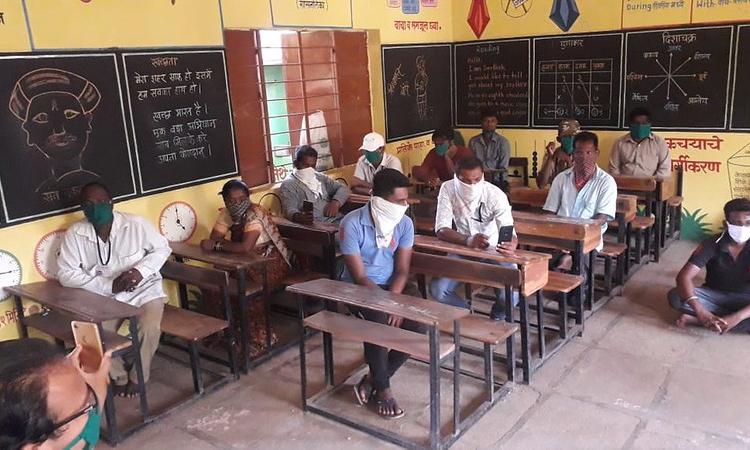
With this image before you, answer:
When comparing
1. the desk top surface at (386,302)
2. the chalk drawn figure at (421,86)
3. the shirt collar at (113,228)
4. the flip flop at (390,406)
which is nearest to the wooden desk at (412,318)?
the desk top surface at (386,302)

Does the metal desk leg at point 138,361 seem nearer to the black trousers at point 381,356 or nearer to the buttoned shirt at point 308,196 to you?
the black trousers at point 381,356

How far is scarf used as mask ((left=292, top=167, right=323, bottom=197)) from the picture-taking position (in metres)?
5.16

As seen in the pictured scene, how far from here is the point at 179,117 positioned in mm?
4609

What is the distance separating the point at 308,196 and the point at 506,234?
197 centimetres

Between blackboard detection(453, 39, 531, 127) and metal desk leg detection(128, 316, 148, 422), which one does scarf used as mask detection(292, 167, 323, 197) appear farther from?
blackboard detection(453, 39, 531, 127)

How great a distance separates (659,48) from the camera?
20.0ft

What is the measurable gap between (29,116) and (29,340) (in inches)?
122

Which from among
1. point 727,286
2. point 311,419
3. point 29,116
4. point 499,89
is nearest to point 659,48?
point 499,89

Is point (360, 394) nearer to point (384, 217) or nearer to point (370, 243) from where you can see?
point (370, 243)

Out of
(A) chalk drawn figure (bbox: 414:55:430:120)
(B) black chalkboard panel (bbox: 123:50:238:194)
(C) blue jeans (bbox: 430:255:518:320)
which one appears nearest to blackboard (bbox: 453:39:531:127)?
(A) chalk drawn figure (bbox: 414:55:430:120)

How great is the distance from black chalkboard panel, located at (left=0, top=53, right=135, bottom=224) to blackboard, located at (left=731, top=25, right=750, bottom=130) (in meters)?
5.31

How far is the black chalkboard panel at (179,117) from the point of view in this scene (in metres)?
4.38

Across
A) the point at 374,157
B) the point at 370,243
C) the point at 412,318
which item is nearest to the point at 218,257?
the point at 370,243

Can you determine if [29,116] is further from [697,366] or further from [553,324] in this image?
[697,366]
